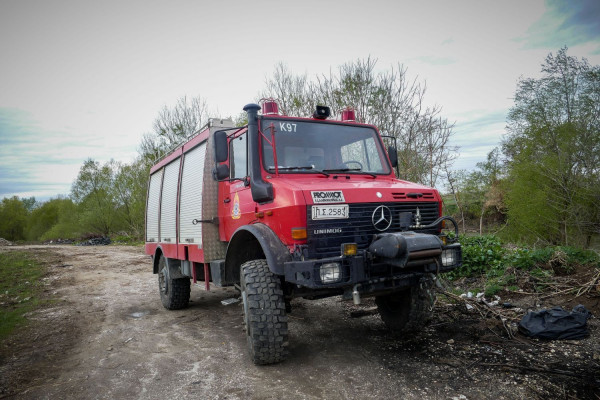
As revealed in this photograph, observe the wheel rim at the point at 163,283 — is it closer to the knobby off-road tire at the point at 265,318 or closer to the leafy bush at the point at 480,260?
the knobby off-road tire at the point at 265,318

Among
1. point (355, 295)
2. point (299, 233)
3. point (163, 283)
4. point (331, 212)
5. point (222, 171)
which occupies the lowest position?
point (163, 283)

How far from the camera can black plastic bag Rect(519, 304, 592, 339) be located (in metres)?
4.17

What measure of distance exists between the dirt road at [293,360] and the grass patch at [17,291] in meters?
0.42

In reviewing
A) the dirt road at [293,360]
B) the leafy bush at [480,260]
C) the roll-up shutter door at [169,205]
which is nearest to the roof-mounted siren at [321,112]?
the dirt road at [293,360]

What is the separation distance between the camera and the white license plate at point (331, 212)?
3.69m

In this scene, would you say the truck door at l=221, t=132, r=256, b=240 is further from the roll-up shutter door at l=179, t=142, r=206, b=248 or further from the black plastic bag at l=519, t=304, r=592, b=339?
the black plastic bag at l=519, t=304, r=592, b=339

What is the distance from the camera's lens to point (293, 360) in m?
4.08

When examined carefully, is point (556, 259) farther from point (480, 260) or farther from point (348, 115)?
point (348, 115)

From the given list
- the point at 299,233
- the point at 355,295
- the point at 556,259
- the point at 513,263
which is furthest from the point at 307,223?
the point at 556,259

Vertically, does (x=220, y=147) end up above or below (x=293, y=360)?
above

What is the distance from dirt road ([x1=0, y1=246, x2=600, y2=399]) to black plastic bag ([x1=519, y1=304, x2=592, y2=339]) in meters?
0.15

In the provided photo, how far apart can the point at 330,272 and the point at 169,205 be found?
15.0 feet

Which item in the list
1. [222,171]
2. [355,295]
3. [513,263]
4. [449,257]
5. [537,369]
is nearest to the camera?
[537,369]

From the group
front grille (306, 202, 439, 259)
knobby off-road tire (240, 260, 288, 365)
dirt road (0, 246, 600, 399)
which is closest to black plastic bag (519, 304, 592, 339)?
dirt road (0, 246, 600, 399)
